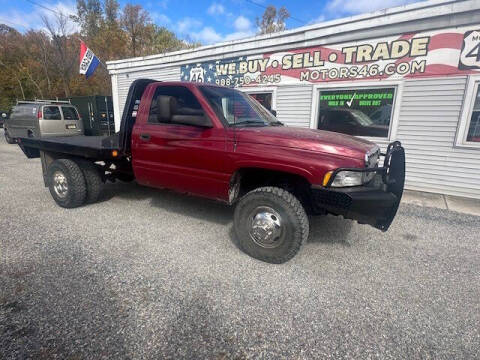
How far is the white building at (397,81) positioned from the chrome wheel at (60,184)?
19.0ft

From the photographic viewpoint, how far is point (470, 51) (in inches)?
Answer: 204

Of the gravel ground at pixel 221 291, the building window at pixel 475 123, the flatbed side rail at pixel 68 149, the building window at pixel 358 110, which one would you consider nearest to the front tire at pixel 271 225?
the gravel ground at pixel 221 291

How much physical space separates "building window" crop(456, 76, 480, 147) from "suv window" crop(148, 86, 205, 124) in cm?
569

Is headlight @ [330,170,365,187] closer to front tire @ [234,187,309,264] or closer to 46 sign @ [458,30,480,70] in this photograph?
front tire @ [234,187,309,264]

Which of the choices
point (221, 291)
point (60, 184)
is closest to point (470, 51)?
point (221, 291)

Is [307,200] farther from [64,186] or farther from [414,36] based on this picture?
[414,36]

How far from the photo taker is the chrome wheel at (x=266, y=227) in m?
2.78

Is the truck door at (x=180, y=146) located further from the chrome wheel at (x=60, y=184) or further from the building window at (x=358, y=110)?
the building window at (x=358, y=110)

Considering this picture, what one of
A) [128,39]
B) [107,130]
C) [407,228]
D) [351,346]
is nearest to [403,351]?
[351,346]

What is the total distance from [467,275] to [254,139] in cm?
271

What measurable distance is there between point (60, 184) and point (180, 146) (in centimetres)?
249

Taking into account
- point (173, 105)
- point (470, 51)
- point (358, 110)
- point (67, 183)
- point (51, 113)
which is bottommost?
point (67, 183)

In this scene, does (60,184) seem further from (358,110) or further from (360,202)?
(358,110)

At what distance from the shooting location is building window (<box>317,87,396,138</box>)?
6.27m
